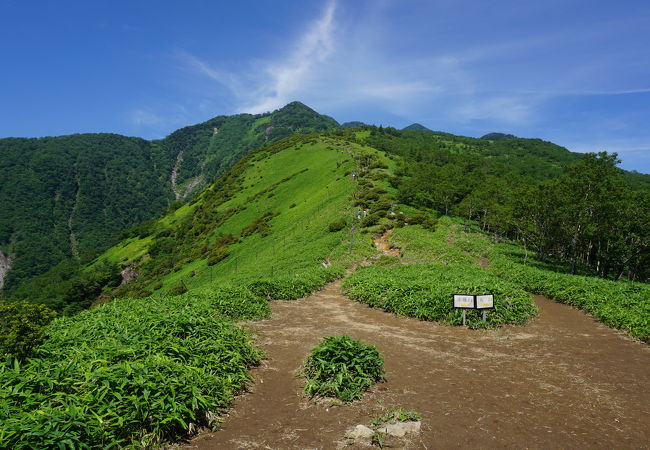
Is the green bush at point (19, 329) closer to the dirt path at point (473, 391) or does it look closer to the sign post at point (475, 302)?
the dirt path at point (473, 391)

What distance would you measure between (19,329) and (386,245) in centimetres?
2830

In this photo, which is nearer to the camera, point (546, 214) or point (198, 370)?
point (198, 370)

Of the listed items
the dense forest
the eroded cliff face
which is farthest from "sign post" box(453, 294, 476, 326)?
the eroded cliff face

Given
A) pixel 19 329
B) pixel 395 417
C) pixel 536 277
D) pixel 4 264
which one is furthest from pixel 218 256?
pixel 4 264

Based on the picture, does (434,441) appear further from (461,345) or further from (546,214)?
(546,214)

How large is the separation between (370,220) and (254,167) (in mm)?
64296

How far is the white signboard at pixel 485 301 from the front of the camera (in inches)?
527

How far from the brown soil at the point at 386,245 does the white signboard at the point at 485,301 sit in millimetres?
16813

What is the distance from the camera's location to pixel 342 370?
8.35 metres

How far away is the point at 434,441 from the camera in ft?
20.1

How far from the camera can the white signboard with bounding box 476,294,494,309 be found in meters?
13.4

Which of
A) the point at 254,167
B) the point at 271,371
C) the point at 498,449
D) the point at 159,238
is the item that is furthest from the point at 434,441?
the point at 254,167

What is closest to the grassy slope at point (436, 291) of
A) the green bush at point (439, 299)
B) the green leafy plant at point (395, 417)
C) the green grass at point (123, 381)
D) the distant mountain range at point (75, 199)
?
the green bush at point (439, 299)

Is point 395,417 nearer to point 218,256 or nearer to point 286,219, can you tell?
point 218,256
